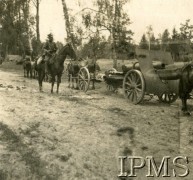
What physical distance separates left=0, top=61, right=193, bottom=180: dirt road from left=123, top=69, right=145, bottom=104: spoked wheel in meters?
0.81

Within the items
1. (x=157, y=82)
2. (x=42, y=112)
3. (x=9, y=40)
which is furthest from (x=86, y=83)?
(x=9, y=40)

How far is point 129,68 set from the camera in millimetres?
12828

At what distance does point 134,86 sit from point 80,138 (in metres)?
4.74

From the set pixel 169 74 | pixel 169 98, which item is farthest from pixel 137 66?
pixel 169 74

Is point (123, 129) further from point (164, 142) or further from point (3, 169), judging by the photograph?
point (3, 169)

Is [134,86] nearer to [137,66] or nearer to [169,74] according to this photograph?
[137,66]

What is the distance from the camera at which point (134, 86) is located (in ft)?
38.5

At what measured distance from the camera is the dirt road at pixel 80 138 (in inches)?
239

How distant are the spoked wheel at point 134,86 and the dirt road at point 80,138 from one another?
81 cm

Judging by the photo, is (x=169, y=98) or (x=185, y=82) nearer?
(x=185, y=82)

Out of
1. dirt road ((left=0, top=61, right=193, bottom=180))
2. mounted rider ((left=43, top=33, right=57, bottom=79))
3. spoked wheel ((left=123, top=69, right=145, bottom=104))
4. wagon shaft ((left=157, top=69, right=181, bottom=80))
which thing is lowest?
dirt road ((left=0, top=61, right=193, bottom=180))

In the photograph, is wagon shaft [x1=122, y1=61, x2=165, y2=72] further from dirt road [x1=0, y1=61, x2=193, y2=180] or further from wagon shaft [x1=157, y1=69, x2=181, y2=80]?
dirt road [x1=0, y1=61, x2=193, y2=180]

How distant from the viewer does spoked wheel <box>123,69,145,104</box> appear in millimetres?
11344

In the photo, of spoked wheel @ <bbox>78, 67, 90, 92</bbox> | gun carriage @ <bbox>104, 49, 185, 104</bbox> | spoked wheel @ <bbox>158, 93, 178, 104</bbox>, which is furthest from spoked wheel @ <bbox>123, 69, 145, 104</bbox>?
spoked wheel @ <bbox>78, 67, 90, 92</bbox>
